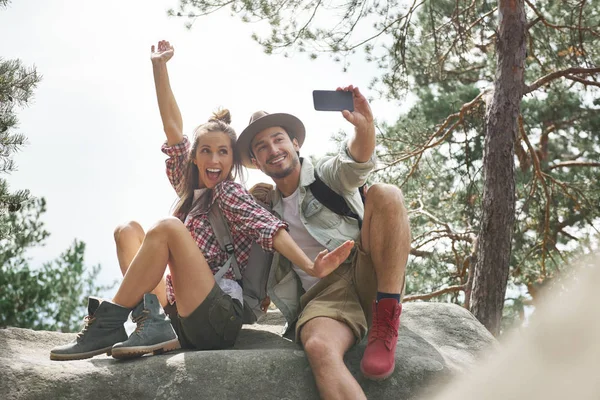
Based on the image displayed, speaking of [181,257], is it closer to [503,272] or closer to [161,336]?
[161,336]

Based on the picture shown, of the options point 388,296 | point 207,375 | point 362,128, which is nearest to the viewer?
point 207,375

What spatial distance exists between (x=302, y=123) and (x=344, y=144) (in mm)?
464

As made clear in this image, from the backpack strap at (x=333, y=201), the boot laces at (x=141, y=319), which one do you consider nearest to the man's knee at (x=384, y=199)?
the backpack strap at (x=333, y=201)

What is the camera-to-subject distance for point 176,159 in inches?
130

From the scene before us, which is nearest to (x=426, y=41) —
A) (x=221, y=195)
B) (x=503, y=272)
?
(x=503, y=272)

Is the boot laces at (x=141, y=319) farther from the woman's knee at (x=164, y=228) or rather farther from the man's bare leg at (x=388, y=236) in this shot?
the man's bare leg at (x=388, y=236)

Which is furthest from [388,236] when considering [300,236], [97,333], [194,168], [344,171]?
[97,333]

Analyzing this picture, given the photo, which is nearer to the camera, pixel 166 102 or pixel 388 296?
pixel 388 296

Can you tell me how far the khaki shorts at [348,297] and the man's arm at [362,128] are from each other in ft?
1.51

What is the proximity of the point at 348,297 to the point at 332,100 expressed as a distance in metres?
0.94

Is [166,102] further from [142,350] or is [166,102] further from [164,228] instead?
[142,350]

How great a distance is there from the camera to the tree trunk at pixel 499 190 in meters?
5.63

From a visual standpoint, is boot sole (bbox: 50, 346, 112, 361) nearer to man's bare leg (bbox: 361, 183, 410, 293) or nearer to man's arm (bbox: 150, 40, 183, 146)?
man's arm (bbox: 150, 40, 183, 146)

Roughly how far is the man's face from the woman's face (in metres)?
0.15
